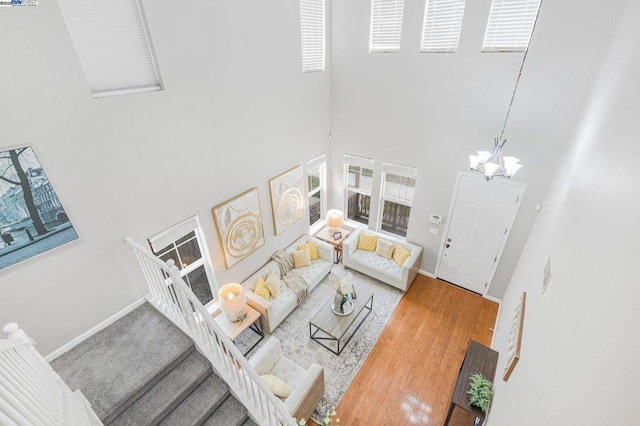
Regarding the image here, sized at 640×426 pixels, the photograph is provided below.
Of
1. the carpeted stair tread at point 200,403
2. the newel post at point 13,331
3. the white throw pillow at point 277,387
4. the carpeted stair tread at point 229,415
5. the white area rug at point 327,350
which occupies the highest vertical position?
the newel post at point 13,331

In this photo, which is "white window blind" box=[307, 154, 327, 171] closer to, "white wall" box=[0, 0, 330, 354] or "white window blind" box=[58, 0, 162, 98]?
"white wall" box=[0, 0, 330, 354]

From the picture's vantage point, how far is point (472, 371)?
3.58 meters

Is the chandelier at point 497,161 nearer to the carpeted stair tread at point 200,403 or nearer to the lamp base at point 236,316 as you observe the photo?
the carpeted stair tread at point 200,403

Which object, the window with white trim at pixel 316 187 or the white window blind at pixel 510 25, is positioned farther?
the window with white trim at pixel 316 187

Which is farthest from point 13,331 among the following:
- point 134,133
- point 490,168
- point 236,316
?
point 490,168

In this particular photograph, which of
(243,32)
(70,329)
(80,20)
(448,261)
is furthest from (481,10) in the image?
(70,329)

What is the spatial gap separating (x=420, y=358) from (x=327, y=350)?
1534mm

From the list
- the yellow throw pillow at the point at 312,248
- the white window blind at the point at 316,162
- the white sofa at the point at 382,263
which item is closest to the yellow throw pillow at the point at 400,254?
the white sofa at the point at 382,263

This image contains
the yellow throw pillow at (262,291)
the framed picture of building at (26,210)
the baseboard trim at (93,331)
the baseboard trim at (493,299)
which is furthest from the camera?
the baseboard trim at (493,299)

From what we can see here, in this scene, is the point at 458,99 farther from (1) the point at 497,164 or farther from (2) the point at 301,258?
(2) the point at 301,258

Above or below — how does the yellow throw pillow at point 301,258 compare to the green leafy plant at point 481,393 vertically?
below

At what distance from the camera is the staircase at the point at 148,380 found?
2711mm

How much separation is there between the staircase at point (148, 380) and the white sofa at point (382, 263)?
3852 millimetres

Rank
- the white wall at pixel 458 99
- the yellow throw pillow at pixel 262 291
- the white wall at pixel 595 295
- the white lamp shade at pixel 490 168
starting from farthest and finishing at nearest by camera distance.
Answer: the yellow throw pillow at pixel 262 291
the white wall at pixel 458 99
the white lamp shade at pixel 490 168
the white wall at pixel 595 295
